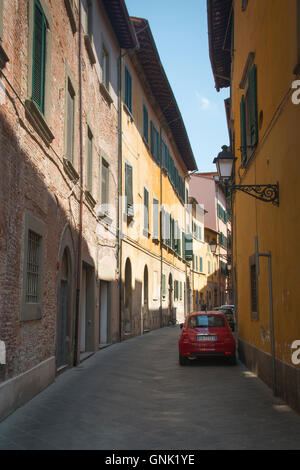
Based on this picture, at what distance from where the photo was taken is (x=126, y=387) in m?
9.57

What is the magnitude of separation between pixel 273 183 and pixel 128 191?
10.8 meters

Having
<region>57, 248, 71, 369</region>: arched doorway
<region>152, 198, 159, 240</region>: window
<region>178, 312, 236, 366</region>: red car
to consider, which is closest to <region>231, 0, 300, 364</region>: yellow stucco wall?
<region>178, 312, 236, 366</region>: red car

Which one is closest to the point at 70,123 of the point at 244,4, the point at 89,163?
the point at 89,163

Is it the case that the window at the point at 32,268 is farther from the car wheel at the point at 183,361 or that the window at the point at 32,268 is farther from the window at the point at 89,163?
the window at the point at 89,163

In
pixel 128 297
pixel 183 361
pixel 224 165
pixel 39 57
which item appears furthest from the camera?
pixel 128 297

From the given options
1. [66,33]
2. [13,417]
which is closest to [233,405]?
[13,417]

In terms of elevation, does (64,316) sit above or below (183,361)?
above

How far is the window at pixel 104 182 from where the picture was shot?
53.9 feet

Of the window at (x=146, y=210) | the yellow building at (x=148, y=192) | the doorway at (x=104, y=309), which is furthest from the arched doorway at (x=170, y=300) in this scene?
the doorway at (x=104, y=309)

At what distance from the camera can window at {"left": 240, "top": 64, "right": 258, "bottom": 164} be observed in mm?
10656

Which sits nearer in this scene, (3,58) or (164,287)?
(3,58)

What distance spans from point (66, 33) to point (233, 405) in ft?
26.8

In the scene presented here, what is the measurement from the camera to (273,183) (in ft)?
29.4

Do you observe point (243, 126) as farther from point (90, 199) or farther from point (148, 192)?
point (148, 192)
